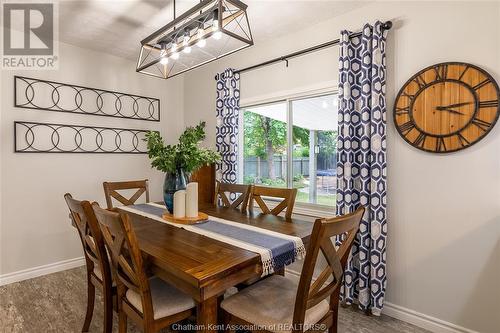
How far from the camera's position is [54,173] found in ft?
10.2

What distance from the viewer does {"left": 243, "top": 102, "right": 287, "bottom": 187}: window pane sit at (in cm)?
323

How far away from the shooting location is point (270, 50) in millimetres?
3119

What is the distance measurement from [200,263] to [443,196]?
180 cm

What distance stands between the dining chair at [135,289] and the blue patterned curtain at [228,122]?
6.03 feet

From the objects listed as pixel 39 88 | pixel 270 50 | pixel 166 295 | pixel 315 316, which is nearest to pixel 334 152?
pixel 270 50

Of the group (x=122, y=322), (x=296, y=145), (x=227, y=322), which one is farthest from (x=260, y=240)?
(x=296, y=145)

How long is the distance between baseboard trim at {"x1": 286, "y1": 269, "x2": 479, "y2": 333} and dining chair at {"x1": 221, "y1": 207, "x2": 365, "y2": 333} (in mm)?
951

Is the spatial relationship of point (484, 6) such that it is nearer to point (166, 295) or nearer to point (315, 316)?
point (315, 316)

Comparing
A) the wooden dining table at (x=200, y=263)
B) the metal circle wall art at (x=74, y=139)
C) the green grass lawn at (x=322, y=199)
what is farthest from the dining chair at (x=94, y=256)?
the green grass lawn at (x=322, y=199)

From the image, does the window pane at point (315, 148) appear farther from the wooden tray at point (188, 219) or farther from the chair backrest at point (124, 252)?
the chair backrest at point (124, 252)

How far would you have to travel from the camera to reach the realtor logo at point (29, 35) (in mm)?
2480

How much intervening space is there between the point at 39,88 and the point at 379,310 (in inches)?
151

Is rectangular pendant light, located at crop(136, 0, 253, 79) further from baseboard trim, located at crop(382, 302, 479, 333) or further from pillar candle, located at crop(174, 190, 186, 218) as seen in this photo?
baseboard trim, located at crop(382, 302, 479, 333)

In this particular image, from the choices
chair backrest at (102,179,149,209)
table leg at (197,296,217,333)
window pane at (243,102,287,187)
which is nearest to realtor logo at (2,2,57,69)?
chair backrest at (102,179,149,209)
